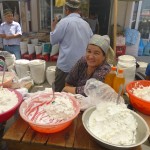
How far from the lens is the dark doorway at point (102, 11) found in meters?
5.18

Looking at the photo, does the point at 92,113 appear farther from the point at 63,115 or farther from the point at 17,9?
the point at 17,9

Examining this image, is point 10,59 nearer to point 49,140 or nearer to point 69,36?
point 69,36

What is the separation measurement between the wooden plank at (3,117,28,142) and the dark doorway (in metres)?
4.86

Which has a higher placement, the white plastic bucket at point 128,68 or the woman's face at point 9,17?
the woman's face at point 9,17

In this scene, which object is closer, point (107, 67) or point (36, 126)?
point (36, 126)

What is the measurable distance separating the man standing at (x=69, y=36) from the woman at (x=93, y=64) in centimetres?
77

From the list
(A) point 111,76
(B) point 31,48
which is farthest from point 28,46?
(A) point 111,76

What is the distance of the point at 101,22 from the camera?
546 centimetres

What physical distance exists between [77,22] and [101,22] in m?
3.36

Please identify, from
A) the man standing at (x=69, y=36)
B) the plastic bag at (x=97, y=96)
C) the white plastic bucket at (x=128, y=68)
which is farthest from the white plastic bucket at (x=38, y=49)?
the plastic bag at (x=97, y=96)

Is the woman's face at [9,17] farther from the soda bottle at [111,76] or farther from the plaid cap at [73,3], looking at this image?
the soda bottle at [111,76]

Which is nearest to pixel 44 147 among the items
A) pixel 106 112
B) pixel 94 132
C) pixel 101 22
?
Result: pixel 94 132

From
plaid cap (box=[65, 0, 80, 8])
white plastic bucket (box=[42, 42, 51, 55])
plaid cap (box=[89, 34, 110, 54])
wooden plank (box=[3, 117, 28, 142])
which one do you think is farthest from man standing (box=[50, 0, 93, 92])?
white plastic bucket (box=[42, 42, 51, 55])

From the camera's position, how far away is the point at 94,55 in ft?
5.16
